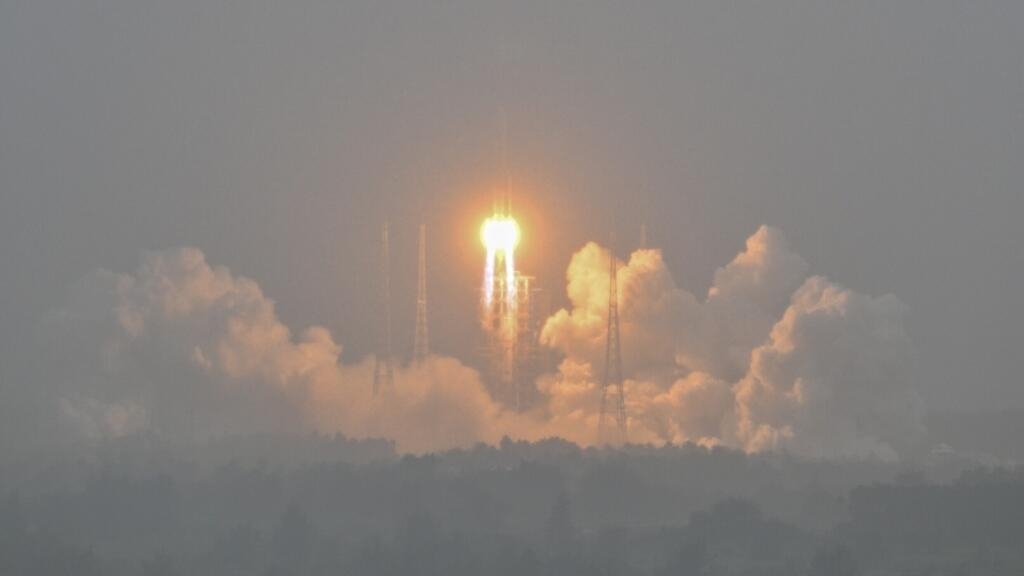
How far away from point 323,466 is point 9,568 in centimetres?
2045

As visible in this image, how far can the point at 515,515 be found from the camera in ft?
513

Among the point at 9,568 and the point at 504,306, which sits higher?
the point at 504,306

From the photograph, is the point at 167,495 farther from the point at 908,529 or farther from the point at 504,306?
the point at 908,529

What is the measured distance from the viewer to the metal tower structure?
162 m

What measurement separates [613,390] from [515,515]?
11057 millimetres

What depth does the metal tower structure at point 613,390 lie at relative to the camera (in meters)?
162

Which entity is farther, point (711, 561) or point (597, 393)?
point (597, 393)

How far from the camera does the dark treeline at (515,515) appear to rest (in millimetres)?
147000

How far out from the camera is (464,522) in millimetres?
154625

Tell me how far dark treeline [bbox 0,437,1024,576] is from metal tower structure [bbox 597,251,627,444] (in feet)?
6.04

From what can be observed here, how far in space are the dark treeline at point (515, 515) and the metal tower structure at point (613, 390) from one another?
184 centimetres

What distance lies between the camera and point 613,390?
16525 cm

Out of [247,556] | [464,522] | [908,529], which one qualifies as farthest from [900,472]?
[247,556]

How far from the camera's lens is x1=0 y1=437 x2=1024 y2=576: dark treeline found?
147 meters
